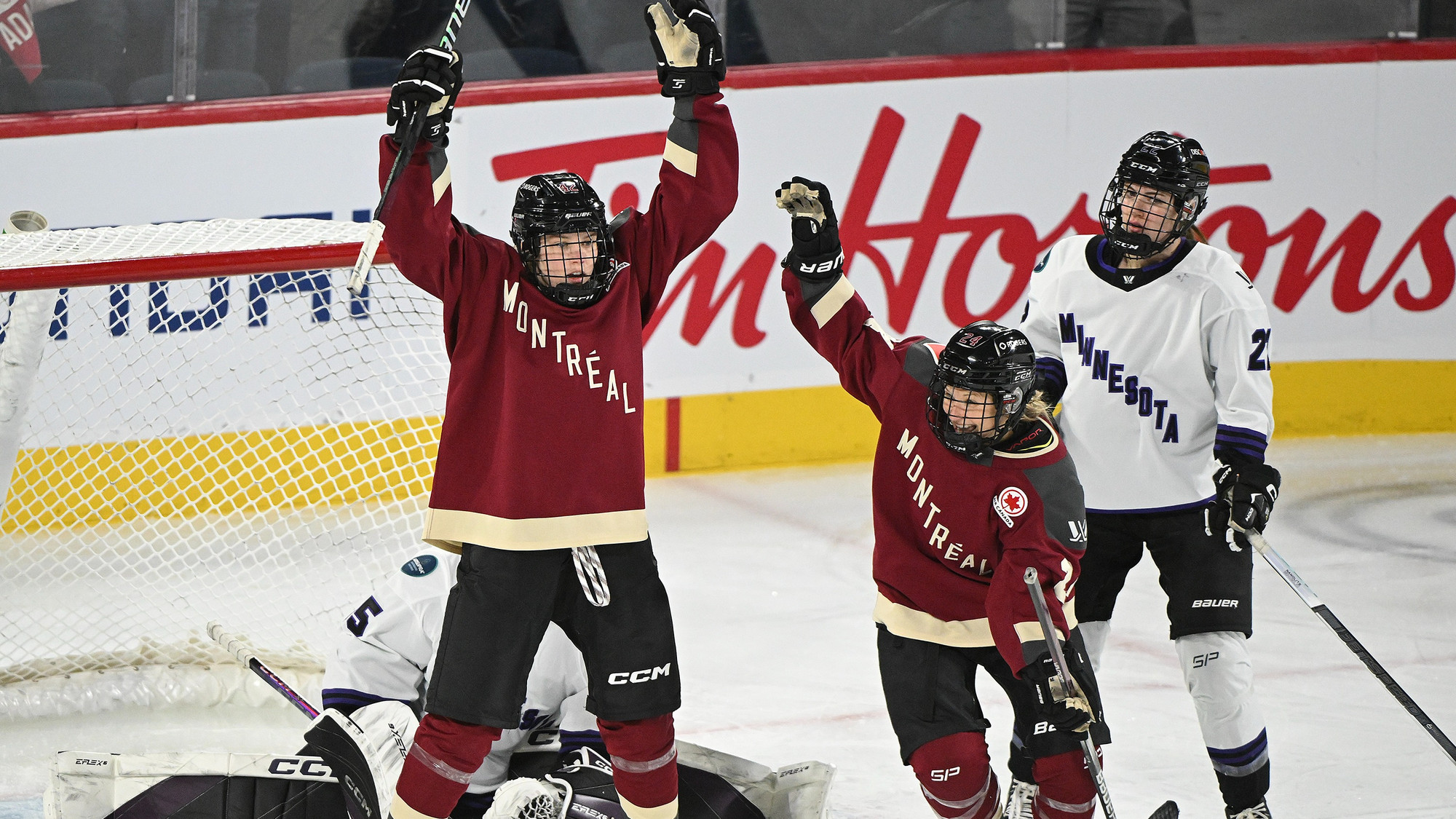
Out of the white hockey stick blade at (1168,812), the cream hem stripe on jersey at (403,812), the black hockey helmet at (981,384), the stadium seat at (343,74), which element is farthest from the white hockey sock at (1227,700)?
the stadium seat at (343,74)

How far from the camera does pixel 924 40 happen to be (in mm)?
5414

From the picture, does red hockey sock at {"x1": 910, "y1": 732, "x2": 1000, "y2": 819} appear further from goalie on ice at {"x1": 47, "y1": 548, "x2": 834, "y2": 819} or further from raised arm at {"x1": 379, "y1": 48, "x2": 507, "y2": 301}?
raised arm at {"x1": 379, "y1": 48, "x2": 507, "y2": 301}

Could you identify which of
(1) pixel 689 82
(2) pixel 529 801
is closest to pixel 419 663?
(2) pixel 529 801

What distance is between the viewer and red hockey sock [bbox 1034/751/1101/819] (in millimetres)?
2426

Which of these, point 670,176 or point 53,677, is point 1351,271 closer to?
point 670,176

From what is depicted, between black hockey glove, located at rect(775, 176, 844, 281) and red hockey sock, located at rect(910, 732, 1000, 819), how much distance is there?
2.50 feet

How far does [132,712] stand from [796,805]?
1.63 m

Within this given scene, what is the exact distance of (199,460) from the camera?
3.92 meters

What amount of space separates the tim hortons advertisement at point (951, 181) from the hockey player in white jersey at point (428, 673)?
231 centimetres

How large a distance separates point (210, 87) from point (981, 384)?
3.34 m

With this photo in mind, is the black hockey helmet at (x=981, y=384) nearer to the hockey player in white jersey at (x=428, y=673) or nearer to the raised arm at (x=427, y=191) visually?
the raised arm at (x=427, y=191)

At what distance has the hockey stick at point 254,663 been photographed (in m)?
3.04

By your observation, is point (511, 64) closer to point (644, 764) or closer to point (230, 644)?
point (230, 644)

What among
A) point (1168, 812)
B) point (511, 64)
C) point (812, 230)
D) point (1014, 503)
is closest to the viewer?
point (1014, 503)
